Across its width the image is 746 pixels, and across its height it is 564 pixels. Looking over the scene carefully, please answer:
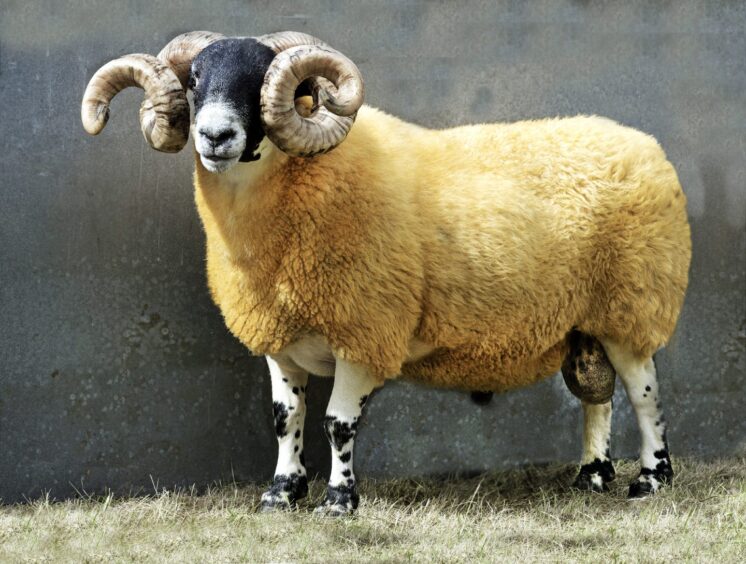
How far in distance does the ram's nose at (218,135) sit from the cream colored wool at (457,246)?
38 cm

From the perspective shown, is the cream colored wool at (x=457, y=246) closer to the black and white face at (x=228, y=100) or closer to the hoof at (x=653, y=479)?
the black and white face at (x=228, y=100)

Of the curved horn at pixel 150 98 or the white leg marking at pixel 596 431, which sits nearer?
the curved horn at pixel 150 98

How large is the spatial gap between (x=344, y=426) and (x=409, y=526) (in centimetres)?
61

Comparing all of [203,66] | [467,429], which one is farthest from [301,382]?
[203,66]

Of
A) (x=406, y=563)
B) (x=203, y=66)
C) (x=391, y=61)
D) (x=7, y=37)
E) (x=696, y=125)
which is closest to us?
(x=406, y=563)

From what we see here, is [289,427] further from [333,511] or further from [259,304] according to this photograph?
[259,304]

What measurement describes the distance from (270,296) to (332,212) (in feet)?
1.73

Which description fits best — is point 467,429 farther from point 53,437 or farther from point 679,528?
point 53,437

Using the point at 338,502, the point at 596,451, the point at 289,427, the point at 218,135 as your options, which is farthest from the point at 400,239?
the point at 596,451

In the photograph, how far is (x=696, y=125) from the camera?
766 cm

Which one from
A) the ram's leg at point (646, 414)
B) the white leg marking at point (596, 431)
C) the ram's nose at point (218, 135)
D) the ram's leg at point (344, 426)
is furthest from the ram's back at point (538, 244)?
the ram's nose at point (218, 135)

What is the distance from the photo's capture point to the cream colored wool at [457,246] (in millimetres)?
5738

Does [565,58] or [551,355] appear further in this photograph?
[565,58]

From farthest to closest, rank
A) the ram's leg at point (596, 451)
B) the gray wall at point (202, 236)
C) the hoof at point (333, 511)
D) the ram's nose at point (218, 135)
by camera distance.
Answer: the ram's leg at point (596, 451)
the gray wall at point (202, 236)
the hoof at point (333, 511)
the ram's nose at point (218, 135)
